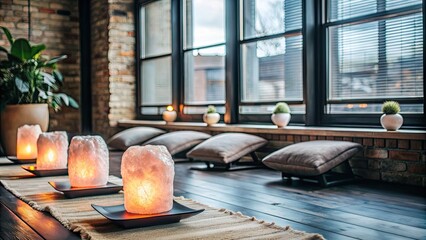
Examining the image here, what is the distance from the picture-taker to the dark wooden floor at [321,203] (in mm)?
2225

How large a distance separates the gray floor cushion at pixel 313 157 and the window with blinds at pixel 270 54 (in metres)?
1.01

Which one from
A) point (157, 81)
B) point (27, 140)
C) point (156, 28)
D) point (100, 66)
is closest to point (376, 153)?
point (27, 140)

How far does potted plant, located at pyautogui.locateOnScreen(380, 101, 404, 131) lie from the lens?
3.57 m

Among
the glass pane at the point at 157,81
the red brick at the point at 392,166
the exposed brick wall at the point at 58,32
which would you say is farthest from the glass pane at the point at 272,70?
the exposed brick wall at the point at 58,32

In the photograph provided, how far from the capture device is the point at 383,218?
244 cm

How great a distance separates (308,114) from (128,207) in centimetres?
274

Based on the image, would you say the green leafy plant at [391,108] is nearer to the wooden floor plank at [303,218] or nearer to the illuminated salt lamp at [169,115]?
the wooden floor plank at [303,218]

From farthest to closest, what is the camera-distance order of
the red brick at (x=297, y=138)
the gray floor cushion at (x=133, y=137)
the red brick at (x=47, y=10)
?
the red brick at (x=47, y=10), the gray floor cushion at (x=133, y=137), the red brick at (x=297, y=138)

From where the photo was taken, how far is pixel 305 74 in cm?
448

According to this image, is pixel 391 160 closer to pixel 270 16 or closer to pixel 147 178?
pixel 270 16

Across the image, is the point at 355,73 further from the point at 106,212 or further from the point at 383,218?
the point at 106,212

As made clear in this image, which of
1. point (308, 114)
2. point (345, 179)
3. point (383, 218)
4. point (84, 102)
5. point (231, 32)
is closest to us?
point (383, 218)

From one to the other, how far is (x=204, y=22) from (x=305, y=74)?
189cm

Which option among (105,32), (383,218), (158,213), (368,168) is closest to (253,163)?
(368,168)
